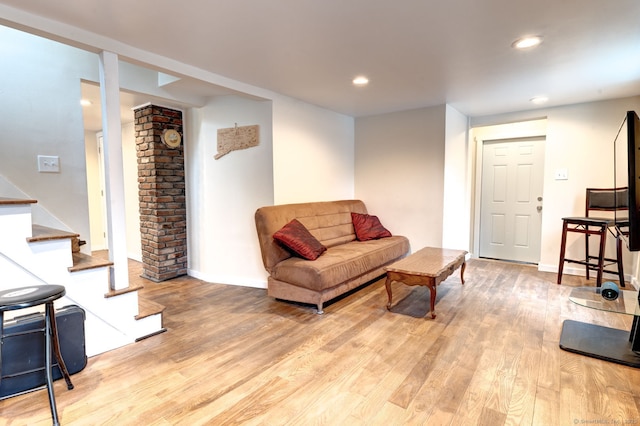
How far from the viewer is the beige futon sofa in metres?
3.00

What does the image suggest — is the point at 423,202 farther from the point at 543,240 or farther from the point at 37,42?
the point at 37,42

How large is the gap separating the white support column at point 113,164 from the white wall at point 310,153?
1587 millimetres

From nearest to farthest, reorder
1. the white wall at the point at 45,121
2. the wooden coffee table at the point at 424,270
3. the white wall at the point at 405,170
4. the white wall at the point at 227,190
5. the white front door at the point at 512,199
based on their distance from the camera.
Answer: the white wall at the point at 45,121
the wooden coffee table at the point at 424,270
the white wall at the point at 227,190
the white wall at the point at 405,170
the white front door at the point at 512,199

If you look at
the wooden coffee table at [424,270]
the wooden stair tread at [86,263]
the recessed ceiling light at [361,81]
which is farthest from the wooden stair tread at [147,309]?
the recessed ceiling light at [361,81]

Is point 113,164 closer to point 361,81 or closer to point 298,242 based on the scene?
point 298,242

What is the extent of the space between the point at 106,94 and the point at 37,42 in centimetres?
119

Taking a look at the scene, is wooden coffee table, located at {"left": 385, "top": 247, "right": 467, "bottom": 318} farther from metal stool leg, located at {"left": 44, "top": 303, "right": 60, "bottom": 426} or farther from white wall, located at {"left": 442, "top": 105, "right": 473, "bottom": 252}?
metal stool leg, located at {"left": 44, "top": 303, "right": 60, "bottom": 426}

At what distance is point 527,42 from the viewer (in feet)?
7.61

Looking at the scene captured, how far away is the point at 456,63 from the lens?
2729mm

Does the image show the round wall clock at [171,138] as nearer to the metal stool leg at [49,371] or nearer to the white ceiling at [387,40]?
the white ceiling at [387,40]

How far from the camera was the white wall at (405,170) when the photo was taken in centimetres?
426

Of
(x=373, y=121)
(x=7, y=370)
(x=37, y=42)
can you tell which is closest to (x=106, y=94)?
(x=37, y=42)

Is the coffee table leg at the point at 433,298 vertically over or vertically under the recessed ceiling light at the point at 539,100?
under

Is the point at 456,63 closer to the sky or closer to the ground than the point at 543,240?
closer to the sky
